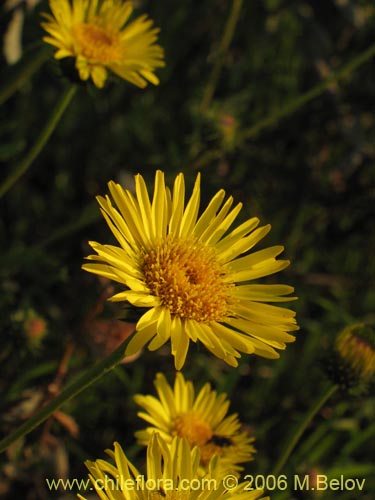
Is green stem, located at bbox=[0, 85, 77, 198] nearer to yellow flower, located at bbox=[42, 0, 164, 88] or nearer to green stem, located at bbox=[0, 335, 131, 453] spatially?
yellow flower, located at bbox=[42, 0, 164, 88]

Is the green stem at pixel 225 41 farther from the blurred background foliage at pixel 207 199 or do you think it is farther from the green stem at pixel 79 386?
the green stem at pixel 79 386

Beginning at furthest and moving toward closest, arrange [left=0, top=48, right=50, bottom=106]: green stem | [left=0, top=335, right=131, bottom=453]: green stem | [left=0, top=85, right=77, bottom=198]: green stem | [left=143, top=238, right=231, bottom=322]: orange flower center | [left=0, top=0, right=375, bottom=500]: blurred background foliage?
[left=0, top=0, right=375, bottom=500]: blurred background foliage
[left=0, top=48, right=50, bottom=106]: green stem
[left=0, top=85, right=77, bottom=198]: green stem
[left=143, top=238, right=231, bottom=322]: orange flower center
[left=0, top=335, right=131, bottom=453]: green stem

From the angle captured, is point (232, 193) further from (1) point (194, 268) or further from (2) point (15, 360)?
(1) point (194, 268)

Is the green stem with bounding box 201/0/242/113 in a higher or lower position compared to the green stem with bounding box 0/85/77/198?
higher

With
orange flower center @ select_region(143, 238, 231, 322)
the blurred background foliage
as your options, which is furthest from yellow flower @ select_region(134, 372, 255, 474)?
the blurred background foliage

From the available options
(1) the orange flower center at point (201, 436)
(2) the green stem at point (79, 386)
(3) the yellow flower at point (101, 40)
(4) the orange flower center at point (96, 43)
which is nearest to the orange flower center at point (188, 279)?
(2) the green stem at point (79, 386)

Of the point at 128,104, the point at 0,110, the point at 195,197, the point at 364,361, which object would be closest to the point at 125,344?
the point at 195,197
